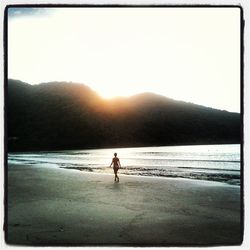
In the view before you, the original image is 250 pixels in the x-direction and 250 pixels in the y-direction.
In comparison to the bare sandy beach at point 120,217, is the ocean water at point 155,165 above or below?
below

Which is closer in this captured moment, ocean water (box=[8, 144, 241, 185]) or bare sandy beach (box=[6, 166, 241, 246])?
bare sandy beach (box=[6, 166, 241, 246])

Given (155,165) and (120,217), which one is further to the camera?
(155,165)

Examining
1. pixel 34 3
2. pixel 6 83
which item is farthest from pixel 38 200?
pixel 34 3

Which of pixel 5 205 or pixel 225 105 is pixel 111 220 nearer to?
pixel 5 205

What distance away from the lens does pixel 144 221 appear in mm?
4277

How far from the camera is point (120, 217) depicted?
439 cm

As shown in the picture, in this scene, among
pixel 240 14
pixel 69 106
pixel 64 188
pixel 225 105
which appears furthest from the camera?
pixel 69 106

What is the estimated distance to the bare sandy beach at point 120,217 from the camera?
12.7 feet

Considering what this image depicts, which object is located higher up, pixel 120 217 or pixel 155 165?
pixel 120 217

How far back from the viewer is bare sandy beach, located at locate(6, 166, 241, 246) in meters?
3.86

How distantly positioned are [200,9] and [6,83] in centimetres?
218

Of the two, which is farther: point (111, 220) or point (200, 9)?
point (111, 220)

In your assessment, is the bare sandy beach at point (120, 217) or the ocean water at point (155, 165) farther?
the ocean water at point (155, 165)

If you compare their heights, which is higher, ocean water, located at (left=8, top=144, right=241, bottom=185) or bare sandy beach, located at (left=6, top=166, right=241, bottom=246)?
bare sandy beach, located at (left=6, top=166, right=241, bottom=246)
